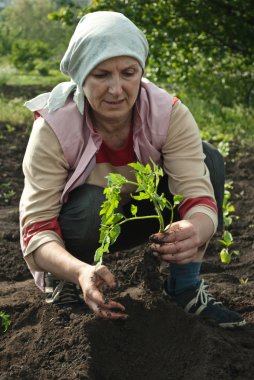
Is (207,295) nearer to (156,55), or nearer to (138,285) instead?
(138,285)

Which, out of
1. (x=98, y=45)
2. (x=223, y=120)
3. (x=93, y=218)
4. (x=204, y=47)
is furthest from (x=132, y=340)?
(x=204, y=47)

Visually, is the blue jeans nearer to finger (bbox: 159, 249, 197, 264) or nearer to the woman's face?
the woman's face

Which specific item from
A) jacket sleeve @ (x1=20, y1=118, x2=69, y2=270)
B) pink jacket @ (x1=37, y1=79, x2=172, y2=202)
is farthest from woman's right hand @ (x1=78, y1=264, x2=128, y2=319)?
pink jacket @ (x1=37, y1=79, x2=172, y2=202)

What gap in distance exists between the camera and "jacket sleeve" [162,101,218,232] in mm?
3143

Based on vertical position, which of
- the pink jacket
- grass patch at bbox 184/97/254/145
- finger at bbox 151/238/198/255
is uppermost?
the pink jacket

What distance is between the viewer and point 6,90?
34.0 feet

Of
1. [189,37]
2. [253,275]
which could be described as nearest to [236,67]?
[189,37]

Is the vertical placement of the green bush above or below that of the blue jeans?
below

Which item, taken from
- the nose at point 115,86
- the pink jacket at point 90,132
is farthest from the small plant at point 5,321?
the nose at point 115,86

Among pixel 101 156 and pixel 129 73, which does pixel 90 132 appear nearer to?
pixel 101 156

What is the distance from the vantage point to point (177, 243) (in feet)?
9.18

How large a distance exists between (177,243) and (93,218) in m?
0.51

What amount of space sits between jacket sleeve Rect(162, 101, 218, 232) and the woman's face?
270 millimetres

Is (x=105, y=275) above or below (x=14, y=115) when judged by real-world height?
above
